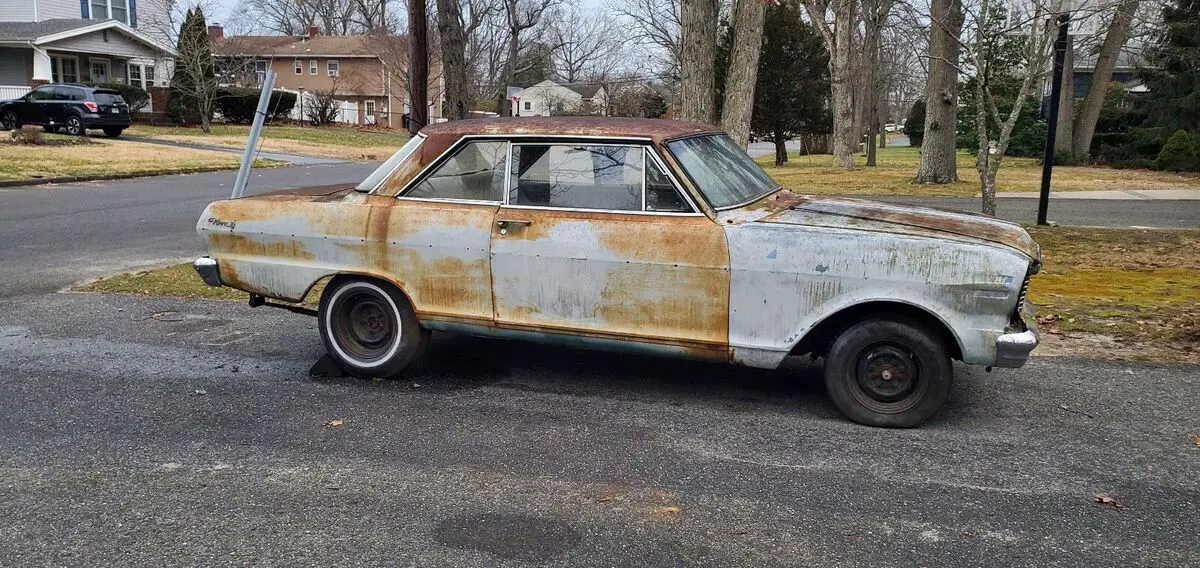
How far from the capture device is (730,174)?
5.60m

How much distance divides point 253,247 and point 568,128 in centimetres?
213

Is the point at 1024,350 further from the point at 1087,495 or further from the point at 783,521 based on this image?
the point at 783,521

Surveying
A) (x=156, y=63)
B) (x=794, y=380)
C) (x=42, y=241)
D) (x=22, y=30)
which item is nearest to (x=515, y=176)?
(x=794, y=380)

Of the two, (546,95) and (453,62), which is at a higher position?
(546,95)

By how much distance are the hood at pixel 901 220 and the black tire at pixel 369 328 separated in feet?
7.16

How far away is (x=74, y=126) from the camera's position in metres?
29.4

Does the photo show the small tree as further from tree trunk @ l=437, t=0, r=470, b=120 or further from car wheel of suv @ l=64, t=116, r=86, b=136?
tree trunk @ l=437, t=0, r=470, b=120

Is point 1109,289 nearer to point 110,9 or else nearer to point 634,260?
point 634,260

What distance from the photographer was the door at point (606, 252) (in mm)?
5023

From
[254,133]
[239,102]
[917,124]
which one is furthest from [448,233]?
[917,124]

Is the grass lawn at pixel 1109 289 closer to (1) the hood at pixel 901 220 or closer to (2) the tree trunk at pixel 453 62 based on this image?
(1) the hood at pixel 901 220

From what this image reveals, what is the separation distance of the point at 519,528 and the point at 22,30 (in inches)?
1622

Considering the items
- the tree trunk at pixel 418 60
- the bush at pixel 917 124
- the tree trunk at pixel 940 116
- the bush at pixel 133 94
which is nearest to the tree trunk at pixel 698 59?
the tree trunk at pixel 418 60

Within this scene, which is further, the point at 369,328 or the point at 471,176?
the point at 369,328
